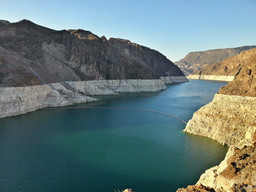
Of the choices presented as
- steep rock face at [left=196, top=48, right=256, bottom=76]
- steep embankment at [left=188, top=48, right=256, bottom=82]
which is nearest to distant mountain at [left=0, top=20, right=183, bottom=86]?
steep embankment at [left=188, top=48, right=256, bottom=82]

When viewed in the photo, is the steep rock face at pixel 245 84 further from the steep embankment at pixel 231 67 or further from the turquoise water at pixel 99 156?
the steep embankment at pixel 231 67

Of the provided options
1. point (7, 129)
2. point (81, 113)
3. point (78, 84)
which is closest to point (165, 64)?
point (78, 84)

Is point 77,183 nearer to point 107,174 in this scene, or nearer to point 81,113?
point 107,174

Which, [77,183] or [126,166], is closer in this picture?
[77,183]

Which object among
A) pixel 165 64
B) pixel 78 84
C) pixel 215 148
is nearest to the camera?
pixel 215 148

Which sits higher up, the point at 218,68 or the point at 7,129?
the point at 218,68

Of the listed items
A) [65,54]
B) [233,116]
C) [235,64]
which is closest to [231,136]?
[233,116]

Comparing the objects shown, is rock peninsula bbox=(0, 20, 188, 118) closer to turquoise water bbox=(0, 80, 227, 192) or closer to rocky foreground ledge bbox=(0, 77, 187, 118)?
rocky foreground ledge bbox=(0, 77, 187, 118)

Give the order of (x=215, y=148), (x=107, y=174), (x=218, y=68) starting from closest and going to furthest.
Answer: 1. (x=107, y=174)
2. (x=215, y=148)
3. (x=218, y=68)

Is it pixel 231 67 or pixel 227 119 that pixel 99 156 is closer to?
pixel 227 119
